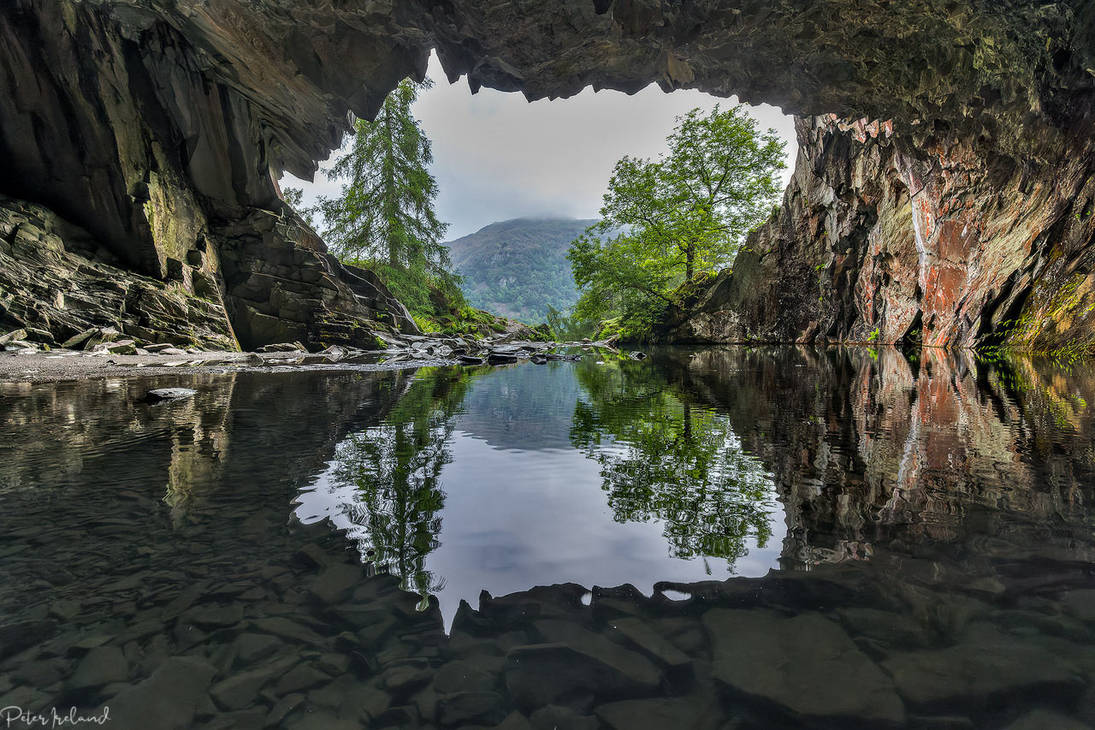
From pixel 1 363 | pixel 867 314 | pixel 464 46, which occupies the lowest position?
pixel 1 363

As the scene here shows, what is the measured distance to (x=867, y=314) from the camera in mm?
21703

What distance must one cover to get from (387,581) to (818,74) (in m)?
14.8

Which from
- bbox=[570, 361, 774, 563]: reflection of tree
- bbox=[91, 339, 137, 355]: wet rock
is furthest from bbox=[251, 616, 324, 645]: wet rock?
bbox=[91, 339, 137, 355]: wet rock

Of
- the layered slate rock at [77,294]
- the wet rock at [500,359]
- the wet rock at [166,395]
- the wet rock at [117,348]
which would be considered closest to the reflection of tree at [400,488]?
the wet rock at [166,395]

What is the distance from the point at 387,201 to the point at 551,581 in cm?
2770

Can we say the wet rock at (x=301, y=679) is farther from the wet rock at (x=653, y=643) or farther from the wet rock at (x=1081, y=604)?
the wet rock at (x=1081, y=604)

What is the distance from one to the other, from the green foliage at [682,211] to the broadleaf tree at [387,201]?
999cm

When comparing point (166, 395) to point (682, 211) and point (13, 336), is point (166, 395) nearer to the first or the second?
point (13, 336)

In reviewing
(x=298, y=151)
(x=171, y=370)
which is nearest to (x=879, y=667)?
(x=171, y=370)

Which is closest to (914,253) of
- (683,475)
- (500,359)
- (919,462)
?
(500,359)

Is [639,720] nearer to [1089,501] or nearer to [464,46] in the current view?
[1089,501]

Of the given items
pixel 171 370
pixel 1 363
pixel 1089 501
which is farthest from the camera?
pixel 171 370

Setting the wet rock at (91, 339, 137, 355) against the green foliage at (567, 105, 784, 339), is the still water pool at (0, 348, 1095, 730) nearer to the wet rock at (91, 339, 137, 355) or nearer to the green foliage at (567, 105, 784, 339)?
the wet rock at (91, 339, 137, 355)

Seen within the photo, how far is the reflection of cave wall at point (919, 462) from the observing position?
198 cm
